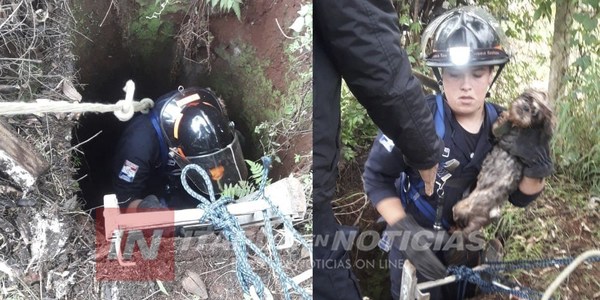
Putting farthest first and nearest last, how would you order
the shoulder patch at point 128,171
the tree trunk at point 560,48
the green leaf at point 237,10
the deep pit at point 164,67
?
the tree trunk at point 560,48
the shoulder patch at point 128,171
the green leaf at point 237,10
the deep pit at point 164,67

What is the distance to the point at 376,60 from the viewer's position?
1155mm

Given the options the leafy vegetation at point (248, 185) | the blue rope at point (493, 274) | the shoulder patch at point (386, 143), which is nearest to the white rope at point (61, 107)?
the leafy vegetation at point (248, 185)

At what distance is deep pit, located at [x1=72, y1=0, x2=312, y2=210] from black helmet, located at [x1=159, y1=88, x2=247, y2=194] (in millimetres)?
83

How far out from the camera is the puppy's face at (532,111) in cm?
158

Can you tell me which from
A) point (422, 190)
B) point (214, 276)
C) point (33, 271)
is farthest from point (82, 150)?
point (422, 190)

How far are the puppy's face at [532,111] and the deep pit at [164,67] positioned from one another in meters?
0.65

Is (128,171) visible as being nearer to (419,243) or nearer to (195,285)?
(195,285)

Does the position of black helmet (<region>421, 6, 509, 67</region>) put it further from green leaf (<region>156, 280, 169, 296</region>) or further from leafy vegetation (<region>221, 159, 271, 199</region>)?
green leaf (<region>156, 280, 169, 296</region>)

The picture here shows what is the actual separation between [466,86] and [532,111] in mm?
253

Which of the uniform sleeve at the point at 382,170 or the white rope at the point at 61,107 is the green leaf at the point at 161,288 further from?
the uniform sleeve at the point at 382,170

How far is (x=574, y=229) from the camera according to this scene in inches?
95.0

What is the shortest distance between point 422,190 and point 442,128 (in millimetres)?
238

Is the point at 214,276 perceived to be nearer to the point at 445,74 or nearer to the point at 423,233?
the point at 423,233

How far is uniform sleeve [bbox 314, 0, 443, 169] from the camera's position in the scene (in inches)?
44.0
